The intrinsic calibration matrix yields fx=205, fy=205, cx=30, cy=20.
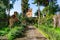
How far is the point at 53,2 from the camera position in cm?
3734

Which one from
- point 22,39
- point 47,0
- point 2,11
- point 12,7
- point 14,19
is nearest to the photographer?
point 22,39

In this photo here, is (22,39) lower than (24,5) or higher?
lower

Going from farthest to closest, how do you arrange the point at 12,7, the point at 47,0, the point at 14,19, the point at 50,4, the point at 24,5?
the point at 24,5 → the point at 47,0 → the point at 50,4 → the point at 12,7 → the point at 14,19

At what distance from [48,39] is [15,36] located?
7.10 feet

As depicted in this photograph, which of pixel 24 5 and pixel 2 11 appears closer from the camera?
pixel 2 11

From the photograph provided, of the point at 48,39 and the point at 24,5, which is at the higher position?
the point at 24,5

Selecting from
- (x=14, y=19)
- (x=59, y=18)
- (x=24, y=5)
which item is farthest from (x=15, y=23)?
(x=24, y=5)

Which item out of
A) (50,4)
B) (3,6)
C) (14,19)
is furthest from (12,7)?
(14,19)

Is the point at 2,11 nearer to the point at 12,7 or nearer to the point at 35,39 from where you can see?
the point at 12,7

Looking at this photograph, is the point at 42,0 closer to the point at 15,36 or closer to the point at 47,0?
the point at 47,0

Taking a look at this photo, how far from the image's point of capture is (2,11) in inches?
1055

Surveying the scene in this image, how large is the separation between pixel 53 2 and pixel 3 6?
41.9ft

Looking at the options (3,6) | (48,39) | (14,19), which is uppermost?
(3,6)

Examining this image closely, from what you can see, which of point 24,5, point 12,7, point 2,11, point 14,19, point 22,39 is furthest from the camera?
point 24,5
